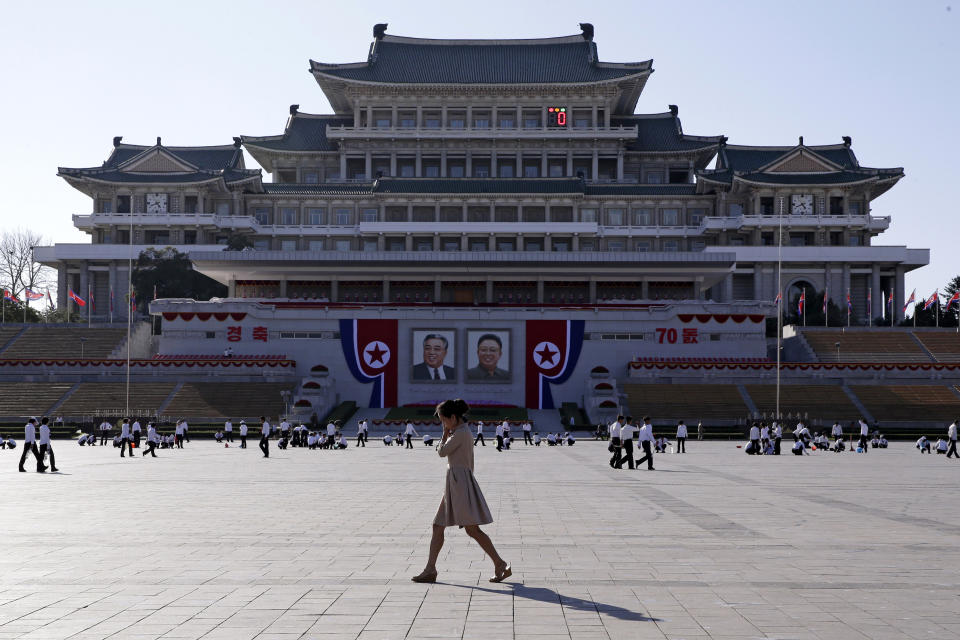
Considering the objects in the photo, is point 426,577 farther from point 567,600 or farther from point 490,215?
point 490,215

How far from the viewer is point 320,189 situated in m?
86.8

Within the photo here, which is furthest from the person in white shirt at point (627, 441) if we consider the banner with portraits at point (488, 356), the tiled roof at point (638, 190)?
the tiled roof at point (638, 190)

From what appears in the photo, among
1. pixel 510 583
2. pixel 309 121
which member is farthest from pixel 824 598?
pixel 309 121

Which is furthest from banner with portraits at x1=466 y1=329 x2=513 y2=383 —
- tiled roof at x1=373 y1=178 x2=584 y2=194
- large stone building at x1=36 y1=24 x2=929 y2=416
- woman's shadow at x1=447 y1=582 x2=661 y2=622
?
woman's shadow at x1=447 y1=582 x2=661 y2=622

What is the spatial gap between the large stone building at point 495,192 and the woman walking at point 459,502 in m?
64.8

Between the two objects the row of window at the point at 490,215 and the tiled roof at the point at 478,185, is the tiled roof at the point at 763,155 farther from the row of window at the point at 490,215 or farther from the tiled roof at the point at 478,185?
the tiled roof at the point at 478,185

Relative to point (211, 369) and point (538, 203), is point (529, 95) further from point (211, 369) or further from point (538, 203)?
point (211, 369)

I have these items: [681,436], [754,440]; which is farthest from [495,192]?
[754,440]

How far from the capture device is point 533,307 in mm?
68062

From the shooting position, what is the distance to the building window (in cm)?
8606

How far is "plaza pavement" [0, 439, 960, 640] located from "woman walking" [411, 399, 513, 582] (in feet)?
0.88

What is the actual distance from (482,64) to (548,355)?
120 ft

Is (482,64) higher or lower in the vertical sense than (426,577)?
higher

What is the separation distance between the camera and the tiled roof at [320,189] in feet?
282
